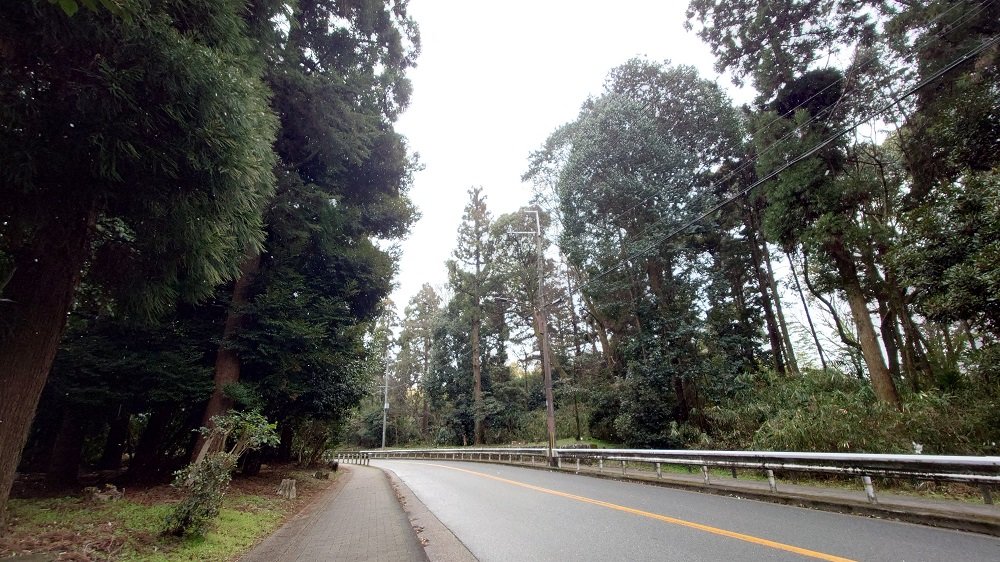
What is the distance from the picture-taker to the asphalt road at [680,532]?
13.4ft

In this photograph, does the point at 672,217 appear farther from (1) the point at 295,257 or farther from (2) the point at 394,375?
(2) the point at 394,375

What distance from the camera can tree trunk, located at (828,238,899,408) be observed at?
1132cm

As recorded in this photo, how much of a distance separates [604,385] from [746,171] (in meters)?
11.2

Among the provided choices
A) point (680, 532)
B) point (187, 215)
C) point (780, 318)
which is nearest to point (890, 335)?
point (780, 318)

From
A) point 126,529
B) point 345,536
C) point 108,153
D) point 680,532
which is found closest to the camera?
point 108,153

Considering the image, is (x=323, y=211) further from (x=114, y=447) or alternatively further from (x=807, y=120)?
(x=807, y=120)

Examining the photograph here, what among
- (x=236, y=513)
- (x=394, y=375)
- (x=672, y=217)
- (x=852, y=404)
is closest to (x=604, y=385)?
(x=672, y=217)

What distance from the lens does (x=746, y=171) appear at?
18.3 m

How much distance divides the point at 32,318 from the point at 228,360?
5.33m

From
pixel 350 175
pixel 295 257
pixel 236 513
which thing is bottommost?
pixel 236 513

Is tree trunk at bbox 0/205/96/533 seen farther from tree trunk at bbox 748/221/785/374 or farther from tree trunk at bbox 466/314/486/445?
tree trunk at bbox 466/314/486/445

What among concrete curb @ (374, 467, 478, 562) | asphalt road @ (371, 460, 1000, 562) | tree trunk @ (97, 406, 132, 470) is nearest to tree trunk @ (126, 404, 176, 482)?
tree trunk @ (97, 406, 132, 470)

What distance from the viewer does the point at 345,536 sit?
634 centimetres

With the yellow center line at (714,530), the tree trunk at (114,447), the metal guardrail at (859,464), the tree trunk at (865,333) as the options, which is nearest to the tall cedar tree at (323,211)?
the tree trunk at (114,447)
